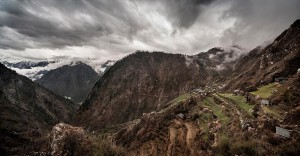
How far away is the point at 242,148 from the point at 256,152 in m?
5.72

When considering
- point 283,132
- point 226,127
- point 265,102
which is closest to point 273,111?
point 265,102

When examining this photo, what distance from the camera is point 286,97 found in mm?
90500

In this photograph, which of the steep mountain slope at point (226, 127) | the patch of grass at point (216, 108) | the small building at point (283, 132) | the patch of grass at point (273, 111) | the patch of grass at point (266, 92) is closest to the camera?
the small building at point (283, 132)

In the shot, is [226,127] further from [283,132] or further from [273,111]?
[283,132]

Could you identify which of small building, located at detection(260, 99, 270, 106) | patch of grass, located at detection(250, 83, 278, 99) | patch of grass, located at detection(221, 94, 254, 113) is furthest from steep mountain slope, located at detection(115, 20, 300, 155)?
small building, located at detection(260, 99, 270, 106)

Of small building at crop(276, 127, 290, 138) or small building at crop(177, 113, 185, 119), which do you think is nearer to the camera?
small building at crop(276, 127, 290, 138)

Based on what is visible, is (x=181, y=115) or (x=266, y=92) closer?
(x=266, y=92)

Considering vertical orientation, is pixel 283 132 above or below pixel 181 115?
above

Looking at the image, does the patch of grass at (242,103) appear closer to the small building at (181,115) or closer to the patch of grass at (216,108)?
the patch of grass at (216,108)

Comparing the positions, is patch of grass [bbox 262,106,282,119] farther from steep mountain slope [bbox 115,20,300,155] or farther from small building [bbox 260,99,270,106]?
small building [bbox 260,99,270,106]

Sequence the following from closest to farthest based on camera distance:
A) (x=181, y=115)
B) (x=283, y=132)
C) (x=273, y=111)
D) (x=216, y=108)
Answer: (x=283, y=132) < (x=273, y=111) < (x=216, y=108) < (x=181, y=115)

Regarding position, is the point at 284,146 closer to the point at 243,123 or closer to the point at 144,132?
the point at 243,123

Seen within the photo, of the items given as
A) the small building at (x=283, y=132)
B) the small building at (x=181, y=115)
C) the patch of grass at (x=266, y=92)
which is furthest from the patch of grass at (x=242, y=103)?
the small building at (x=283, y=132)

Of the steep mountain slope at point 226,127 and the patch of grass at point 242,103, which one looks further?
the patch of grass at point 242,103
